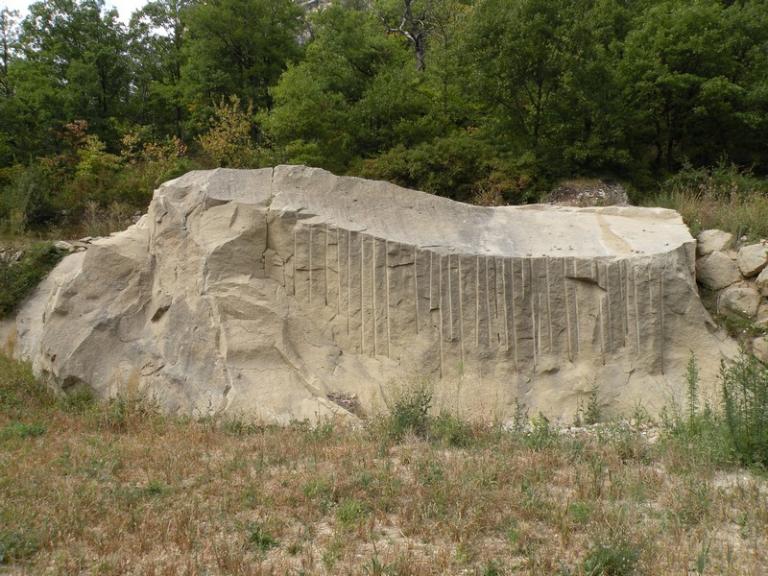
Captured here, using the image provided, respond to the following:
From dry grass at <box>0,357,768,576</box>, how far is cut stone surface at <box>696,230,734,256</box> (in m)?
4.18

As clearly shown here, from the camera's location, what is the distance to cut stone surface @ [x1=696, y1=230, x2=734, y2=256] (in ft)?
31.6

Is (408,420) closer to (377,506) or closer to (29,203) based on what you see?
(377,506)

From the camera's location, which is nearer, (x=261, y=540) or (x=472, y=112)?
(x=261, y=540)

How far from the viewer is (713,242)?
9.70 m

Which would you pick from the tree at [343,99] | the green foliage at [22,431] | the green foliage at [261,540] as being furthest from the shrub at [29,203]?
the green foliage at [261,540]

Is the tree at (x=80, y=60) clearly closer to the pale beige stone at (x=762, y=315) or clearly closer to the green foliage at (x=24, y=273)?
the green foliage at (x=24, y=273)

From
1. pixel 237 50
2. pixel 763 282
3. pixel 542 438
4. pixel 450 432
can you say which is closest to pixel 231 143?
pixel 237 50

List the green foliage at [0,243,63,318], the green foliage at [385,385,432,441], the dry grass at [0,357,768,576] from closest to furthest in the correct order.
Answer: the dry grass at [0,357,768,576] < the green foliage at [385,385,432,441] < the green foliage at [0,243,63,318]

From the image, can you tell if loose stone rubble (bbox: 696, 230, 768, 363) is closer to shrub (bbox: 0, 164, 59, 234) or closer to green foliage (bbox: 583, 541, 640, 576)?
green foliage (bbox: 583, 541, 640, 576)

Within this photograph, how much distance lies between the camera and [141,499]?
16.5 ft

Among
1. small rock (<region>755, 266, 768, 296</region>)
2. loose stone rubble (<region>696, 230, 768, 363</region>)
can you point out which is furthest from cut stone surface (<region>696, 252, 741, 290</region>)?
small rock (<region>755, 266, 768, 296</region>)

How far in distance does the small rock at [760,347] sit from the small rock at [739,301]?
425 mm

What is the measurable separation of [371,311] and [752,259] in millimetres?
5092

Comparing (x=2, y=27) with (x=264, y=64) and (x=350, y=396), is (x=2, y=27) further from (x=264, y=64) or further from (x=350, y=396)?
(x=350, y=396)
